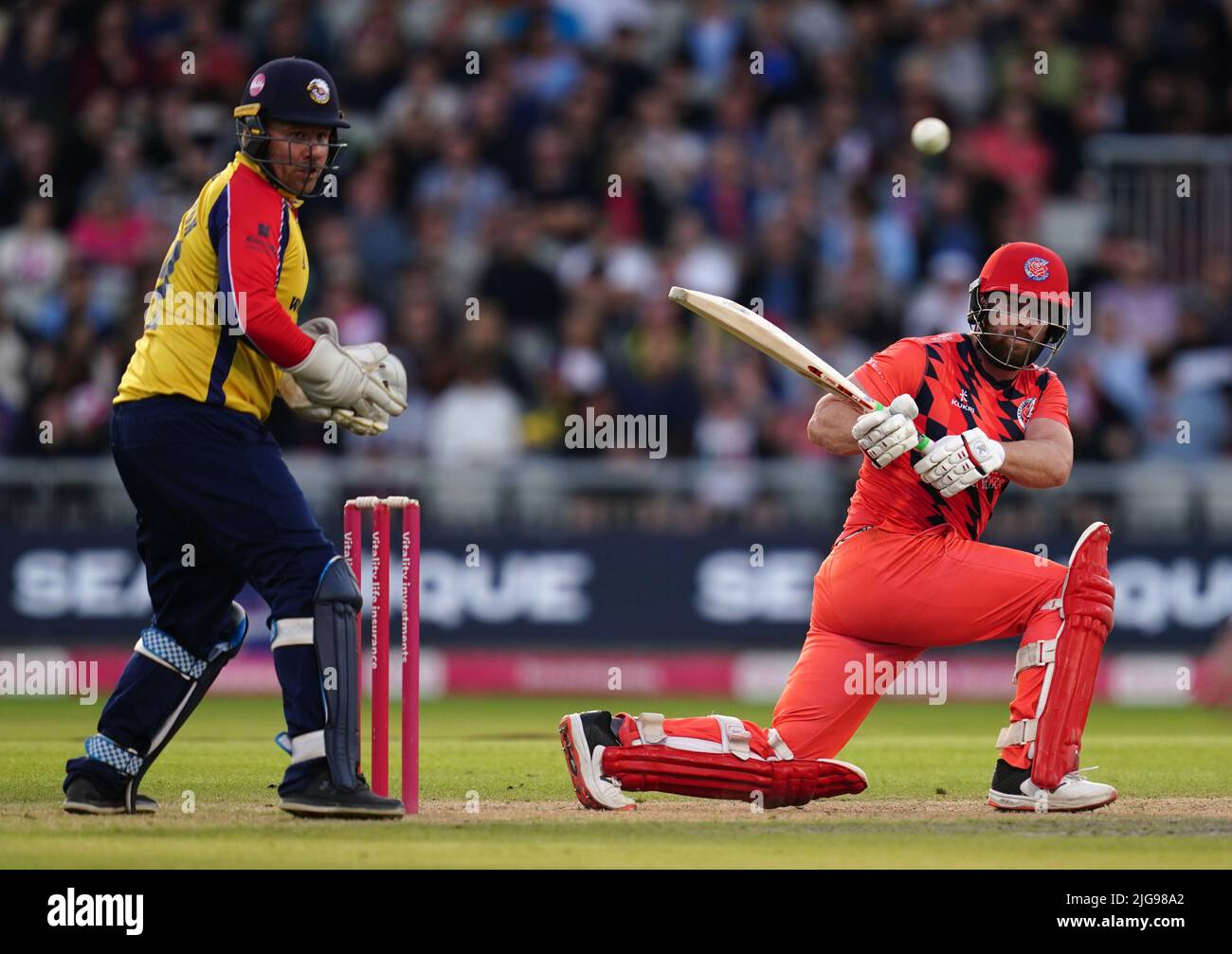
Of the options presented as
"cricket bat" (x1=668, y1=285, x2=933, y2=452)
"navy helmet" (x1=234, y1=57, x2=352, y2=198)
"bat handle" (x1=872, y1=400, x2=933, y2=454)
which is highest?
"navy helmet" (x1=234, y1=57, x2=352, y2=198)

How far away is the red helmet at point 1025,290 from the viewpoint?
6.74 m

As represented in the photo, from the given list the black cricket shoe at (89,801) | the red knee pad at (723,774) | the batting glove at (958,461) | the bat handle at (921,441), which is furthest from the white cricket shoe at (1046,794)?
the black cricket shoe at (89,801)

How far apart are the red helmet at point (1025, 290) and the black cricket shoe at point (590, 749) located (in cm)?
180

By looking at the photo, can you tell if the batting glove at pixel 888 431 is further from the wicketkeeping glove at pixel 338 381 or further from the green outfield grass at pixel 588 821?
the wicketkeeping glove at pixel 338 381

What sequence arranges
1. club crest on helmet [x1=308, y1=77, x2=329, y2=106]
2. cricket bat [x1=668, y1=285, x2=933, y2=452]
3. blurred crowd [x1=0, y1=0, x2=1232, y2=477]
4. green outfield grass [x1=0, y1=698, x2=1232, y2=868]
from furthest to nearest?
blurred crowd [x1=0, y1=0, x2=1232, y2=477]
cricket bat [x1=668, y1=285, x2=933, y2=452]
club crest on helmet [x1=308, y1=77, x2=329, y2=106]
green outfield grass [x1=0, y1=698, x2=1232, y2=868]

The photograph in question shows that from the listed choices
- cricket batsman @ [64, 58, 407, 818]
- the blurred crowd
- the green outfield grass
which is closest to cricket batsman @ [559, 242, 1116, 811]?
the green outfield grass

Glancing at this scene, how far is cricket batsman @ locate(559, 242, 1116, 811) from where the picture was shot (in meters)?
6.38

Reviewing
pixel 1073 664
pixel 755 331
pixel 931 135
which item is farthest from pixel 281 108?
pixel 931 135

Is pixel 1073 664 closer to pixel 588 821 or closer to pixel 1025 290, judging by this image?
pixel 1025 290

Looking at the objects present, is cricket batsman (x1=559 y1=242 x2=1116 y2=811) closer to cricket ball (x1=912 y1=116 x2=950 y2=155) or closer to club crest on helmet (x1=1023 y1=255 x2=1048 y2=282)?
club crest on helmet (x1=1023 y1=255 x2=1048 y2=282)

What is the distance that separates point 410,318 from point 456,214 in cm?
117

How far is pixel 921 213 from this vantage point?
14.3 meters

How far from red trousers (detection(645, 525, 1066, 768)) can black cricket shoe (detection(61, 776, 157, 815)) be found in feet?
5.34
